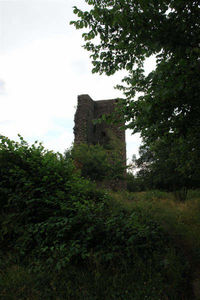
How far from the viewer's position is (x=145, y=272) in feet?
12.8

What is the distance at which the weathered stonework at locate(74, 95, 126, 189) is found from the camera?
898 inches

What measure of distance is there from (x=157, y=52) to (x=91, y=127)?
20.6 meters

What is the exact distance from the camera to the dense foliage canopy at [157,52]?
12.7 feet

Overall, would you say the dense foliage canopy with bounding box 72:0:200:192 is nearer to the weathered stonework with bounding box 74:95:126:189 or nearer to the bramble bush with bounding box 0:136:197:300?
the bramble bush with bounding box 0:136:197:300

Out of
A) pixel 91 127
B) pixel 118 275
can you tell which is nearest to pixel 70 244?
pixel 118 275

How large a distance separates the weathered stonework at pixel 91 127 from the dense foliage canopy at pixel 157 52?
1613 cm

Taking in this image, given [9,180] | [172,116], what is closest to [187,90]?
[172,116]

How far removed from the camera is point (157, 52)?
4312 millimetres

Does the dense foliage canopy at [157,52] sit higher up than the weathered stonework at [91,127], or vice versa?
the weathered stonework at [91,127]

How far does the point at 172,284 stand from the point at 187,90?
3613mm

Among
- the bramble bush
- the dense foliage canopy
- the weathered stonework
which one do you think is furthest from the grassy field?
the weathered stonework

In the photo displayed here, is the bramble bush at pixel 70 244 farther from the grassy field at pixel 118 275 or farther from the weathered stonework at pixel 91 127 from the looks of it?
the weathered stonework at pixel 91 127

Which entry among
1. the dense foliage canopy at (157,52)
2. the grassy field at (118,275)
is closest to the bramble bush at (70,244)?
the grassy field at (118,275)

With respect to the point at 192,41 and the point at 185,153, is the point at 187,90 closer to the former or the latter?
the point at 192,41
